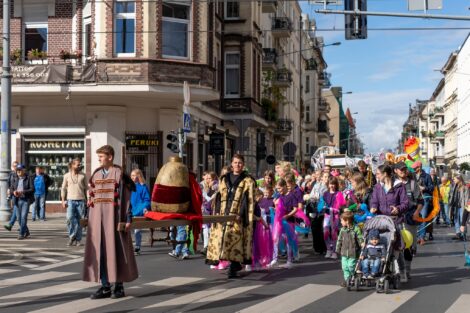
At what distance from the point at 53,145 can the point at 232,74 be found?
12386 mm

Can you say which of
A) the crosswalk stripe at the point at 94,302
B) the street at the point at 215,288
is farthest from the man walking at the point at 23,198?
the crosswalk stripe at the point at 94,302

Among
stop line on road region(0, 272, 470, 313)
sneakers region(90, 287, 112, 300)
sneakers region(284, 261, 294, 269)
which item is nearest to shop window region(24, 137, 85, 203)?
sneakers region(284, 261, 294, 269)

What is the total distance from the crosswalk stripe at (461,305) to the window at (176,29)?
17.5 meters

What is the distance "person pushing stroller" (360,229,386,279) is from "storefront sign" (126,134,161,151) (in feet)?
57.6

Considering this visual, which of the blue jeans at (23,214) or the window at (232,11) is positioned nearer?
the blue jeans at (23,214)

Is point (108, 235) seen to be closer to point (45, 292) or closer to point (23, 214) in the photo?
point (45, 292)

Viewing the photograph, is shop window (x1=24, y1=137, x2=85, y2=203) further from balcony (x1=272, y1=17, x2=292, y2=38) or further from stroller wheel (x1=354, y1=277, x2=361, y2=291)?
balcony (x1=272, y1=17, x2=292, y2=38)

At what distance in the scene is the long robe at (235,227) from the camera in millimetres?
11242

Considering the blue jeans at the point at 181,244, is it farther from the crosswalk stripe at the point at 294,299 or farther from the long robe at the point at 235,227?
the crosswalk stripe at the point at 294,299

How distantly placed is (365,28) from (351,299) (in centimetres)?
1222

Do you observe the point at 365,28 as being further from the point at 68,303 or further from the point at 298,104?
the point at 298,104

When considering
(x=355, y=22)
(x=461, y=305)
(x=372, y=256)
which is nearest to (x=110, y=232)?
(x=372, y=256)

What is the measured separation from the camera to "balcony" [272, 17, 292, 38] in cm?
5007

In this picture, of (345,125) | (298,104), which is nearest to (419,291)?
(298,104)
